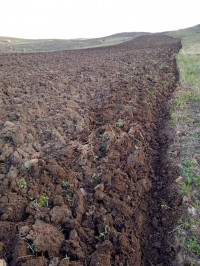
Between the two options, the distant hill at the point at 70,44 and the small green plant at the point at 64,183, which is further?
the distant hill at the point at 70,44

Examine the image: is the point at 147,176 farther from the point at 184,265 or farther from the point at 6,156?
the point at 6,156

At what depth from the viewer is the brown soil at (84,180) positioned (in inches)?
104

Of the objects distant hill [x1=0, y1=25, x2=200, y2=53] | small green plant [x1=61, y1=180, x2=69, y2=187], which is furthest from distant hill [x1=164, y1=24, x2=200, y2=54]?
small green plant [x1=61, y1=180, x2=69, y2=187]

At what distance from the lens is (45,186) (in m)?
3.42

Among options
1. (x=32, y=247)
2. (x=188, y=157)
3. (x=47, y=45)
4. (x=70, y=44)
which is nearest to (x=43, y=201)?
(x=32, y=247)

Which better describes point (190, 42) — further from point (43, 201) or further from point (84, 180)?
point (43, 201)

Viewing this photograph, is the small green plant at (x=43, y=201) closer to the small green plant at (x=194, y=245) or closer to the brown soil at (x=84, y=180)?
the brown soil at (x=84, y=180)

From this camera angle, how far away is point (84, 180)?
3.66 m

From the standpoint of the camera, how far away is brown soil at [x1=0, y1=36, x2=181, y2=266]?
104 inches

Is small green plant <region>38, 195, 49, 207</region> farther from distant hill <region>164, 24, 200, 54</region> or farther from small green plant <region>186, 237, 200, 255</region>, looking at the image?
distant hill <region>164, 24, 200, 54</region>

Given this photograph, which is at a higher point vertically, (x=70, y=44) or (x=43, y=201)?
(x=70, y=44)

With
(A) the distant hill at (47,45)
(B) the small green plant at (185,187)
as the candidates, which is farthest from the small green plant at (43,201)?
(A) the distant hill at (47,45)

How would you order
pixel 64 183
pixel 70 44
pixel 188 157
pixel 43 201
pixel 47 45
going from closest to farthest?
1. pixel 43 201
2. pixel 64 183
3. pixel 188 157
4. pixel 47 45
5. pixel 70 44

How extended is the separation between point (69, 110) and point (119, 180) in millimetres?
2710
